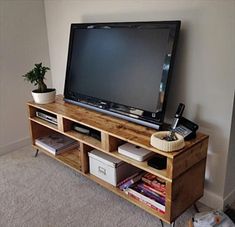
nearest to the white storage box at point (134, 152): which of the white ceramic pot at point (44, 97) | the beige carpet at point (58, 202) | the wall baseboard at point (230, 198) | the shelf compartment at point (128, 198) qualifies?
the shelf compartment at point (128, 198)

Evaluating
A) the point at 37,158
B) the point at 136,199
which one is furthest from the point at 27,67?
the point at 136,199

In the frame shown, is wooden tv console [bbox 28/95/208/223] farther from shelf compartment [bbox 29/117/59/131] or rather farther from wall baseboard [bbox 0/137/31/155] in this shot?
wall baseboard [bbox 0/137/31/155]

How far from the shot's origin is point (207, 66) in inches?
71.1

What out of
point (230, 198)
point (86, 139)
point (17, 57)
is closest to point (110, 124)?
point (86, 139)

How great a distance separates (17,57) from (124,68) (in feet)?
4.13

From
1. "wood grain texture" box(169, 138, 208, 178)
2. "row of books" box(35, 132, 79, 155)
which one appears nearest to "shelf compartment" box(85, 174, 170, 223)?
"wood grain texture" box(169, 138, 208, 178)

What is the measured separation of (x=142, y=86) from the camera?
6.47 ft

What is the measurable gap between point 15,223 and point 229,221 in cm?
134

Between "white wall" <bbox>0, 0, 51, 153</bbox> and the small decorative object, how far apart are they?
172 centimetres

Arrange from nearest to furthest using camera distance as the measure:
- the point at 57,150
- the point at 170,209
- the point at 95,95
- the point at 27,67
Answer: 1. the point at 170,209
2. the point at 95,95
3. the point at 57,150
4. the point at 27,67

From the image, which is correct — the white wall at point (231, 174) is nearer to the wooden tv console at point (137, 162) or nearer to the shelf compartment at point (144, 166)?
the wooden tv console at point (137, 162)

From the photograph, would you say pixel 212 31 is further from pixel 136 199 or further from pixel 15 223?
pixel 15 223

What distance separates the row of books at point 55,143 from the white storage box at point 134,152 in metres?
0.80

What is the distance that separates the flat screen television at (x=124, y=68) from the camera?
1.87 meters
